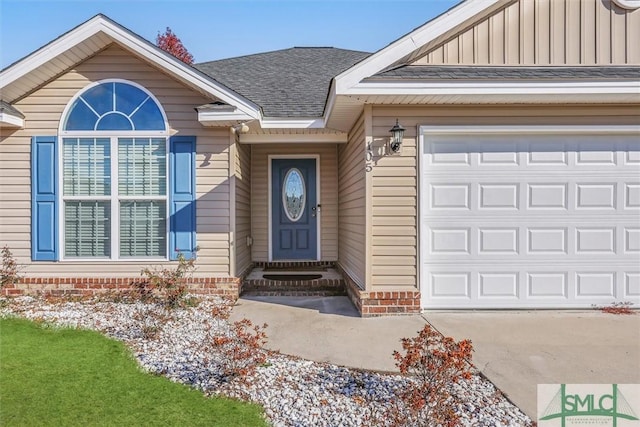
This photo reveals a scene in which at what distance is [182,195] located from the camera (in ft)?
19.2

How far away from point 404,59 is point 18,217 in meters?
6.09

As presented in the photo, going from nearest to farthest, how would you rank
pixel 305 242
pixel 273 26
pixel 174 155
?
1. pixel 174 155
2. pixel 305 242
3. pixel 273 26

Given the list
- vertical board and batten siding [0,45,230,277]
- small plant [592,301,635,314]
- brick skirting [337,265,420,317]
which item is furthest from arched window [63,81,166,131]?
small plant [592,301,635,314]

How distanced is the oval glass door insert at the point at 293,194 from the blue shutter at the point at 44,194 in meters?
3.98

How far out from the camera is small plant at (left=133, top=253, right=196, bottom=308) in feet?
17.3

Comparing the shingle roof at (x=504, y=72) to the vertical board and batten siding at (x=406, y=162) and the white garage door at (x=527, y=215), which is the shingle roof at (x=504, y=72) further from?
the white garage door at (x=527, y=215)

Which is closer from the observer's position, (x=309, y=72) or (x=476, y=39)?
(x=476, y=39)

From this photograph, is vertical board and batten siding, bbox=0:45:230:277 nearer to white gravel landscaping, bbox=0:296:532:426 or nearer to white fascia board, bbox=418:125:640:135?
white gravel landscaping, bbox=0:296:532:426

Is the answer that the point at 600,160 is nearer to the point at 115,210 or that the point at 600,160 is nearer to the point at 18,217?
the point at 115,210

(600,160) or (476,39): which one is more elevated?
(476,39)

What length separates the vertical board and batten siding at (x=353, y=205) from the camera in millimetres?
5320

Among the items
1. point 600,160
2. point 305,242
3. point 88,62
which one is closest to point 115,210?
point 88,62

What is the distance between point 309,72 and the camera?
9.05 metres

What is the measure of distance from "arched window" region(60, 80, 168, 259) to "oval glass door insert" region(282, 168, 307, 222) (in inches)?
109
